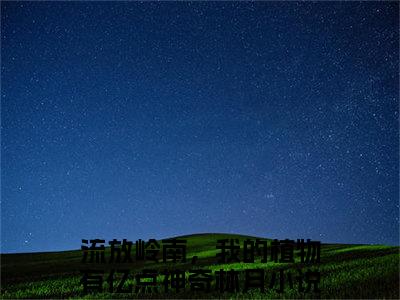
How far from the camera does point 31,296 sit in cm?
1984

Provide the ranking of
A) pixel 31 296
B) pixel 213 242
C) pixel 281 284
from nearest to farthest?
pixel 281 284, pixel 31 296, pixel 213 242

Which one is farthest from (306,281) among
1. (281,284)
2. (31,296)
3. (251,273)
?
(31,296)

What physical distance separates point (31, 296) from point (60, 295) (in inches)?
69.2

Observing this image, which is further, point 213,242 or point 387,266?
point 213,242

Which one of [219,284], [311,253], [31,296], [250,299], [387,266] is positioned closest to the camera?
[250,299]

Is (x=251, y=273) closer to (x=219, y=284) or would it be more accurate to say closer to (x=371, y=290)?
(x=219, y=284)

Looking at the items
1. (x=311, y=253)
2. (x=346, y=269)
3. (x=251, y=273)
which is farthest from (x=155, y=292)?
(x=311, y=253)

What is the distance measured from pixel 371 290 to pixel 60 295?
461 inches

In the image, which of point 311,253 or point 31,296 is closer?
point 31,296

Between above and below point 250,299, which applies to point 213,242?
A: above

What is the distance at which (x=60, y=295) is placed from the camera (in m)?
18.9

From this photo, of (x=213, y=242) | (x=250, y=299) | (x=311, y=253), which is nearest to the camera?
(x=250, y=299)

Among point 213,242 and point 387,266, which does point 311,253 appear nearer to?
point 387,266

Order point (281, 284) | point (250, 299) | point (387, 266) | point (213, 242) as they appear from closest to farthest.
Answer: point (250, 299) < point (281, 284) < point (387, 266) < point (213, 242)
